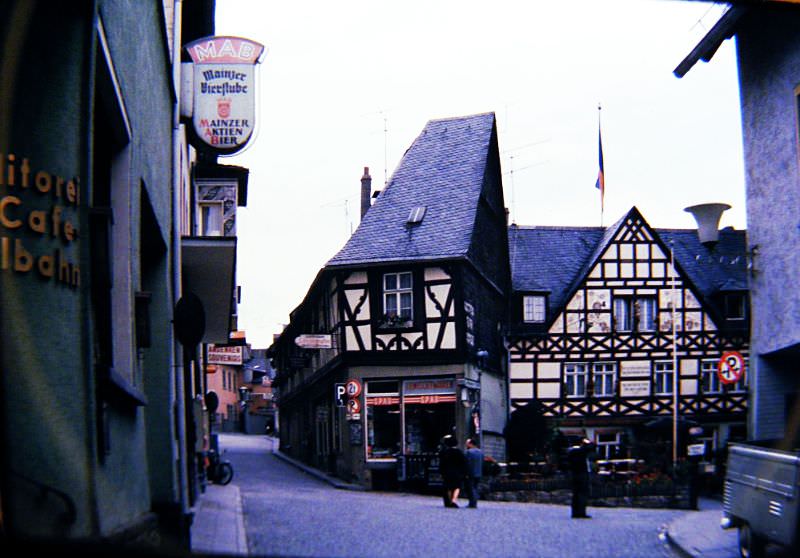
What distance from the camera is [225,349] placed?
3047cm

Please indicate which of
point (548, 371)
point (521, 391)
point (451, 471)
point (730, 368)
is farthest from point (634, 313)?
point (451, 471)

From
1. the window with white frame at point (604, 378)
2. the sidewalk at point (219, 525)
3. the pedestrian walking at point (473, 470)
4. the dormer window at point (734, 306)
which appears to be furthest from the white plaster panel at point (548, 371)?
the sidewalk at point (219, 525)

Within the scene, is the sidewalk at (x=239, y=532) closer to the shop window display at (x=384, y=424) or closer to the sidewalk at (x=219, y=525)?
the sidewalk at (x=219, y=525)

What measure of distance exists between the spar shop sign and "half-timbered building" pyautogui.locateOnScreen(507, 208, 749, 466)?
79.7ft

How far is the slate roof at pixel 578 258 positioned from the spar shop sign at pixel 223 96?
2524 centimetres

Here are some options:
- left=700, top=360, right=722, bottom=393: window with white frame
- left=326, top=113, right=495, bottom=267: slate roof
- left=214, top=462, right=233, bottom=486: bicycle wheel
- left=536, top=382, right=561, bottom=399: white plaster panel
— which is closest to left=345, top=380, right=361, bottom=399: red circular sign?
left=326, top=113, right=495, bottom=267: slate roof

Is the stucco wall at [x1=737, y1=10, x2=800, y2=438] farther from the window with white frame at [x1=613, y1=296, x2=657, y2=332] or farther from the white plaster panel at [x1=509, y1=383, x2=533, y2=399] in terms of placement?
the window with white frame at [x1=613, y1=296, x2=657, y2=332]

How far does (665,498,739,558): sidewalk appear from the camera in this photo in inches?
557

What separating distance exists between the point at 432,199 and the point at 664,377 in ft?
38.2

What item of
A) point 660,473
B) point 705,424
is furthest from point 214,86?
point 705,424

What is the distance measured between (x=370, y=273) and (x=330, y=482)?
19.3ft

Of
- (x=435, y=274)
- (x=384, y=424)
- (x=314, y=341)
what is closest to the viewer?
(x=314, y=341)

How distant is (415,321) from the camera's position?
33.8 meters

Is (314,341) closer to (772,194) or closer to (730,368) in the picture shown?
(730,368)
